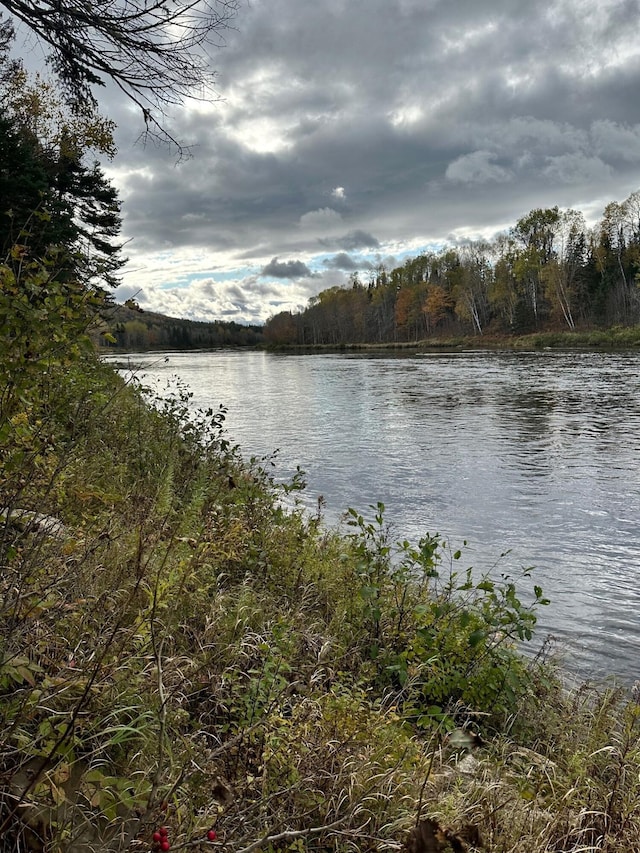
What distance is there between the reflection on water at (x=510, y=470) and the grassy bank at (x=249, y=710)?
179 centimetres

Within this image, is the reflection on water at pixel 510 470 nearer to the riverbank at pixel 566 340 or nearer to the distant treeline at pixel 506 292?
the riverbank at pixel 566 340

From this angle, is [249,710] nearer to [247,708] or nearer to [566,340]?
[247,708]

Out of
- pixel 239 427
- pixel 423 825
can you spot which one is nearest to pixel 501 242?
pixel 239 427

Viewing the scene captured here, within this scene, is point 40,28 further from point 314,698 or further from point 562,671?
point 562,671

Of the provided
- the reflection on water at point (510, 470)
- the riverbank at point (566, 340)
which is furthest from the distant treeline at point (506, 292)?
the reflection on water at point (510, 470)

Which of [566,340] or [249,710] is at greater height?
[566,340]

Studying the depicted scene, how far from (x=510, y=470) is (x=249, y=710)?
36.8 ft

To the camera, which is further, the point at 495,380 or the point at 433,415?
the point at 495,380

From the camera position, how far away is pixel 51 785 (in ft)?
6.32

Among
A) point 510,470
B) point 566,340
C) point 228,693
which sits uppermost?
point 566,340

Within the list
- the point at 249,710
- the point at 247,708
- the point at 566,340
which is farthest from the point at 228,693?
the point at 566,340

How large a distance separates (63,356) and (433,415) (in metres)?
19.3

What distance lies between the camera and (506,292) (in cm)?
8562

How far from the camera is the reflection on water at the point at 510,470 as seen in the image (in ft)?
24.1
